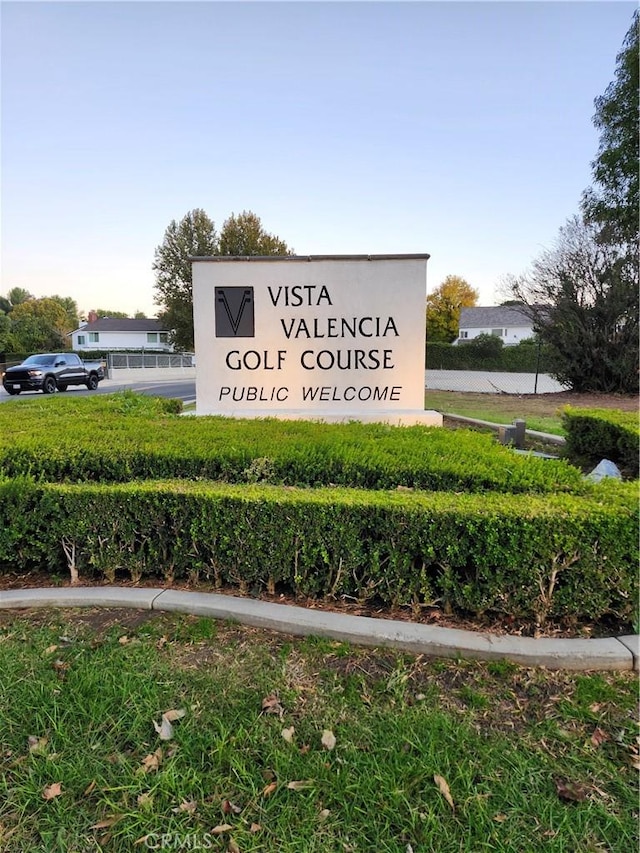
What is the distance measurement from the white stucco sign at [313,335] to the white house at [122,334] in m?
50.2

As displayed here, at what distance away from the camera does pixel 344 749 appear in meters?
1.72

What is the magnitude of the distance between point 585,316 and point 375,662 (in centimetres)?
1668

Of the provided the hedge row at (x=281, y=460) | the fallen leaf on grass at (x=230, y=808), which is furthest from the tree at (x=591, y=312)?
the fallen leaf on grass at (x=230, y=808)

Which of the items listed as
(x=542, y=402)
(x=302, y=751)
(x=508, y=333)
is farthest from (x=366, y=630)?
(x=508, y=333)

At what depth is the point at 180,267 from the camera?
3209cm

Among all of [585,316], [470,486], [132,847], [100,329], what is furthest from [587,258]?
[100,329]

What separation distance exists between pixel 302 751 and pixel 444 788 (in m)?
0.49

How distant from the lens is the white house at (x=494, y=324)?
5478 centimetres

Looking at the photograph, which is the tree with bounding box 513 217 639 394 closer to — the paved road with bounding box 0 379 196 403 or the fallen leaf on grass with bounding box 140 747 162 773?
the paved road with bounding box 0 379 196 403

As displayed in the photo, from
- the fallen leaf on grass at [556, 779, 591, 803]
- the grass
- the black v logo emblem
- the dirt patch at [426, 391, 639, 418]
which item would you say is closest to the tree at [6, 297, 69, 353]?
the dirt patch at [426, 391, 639, 418]

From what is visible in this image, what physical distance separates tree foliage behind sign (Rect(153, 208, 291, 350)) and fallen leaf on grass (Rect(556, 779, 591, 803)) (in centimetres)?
3220

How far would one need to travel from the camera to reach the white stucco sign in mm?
6734

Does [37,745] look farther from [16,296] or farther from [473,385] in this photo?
[16,296]

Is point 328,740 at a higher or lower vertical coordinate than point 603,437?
lower
